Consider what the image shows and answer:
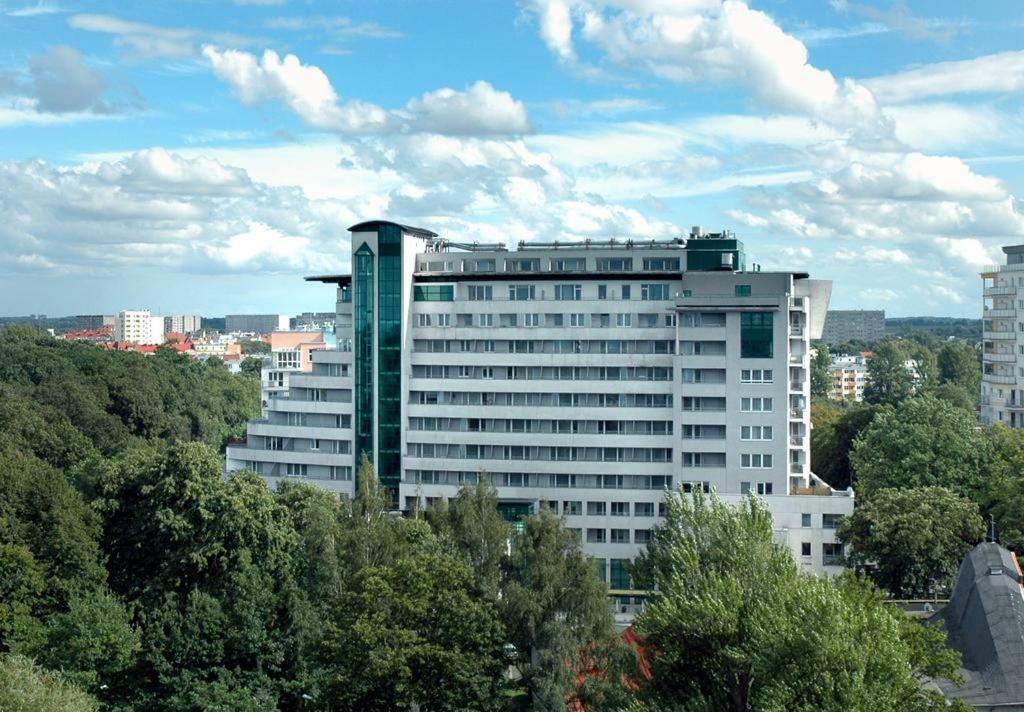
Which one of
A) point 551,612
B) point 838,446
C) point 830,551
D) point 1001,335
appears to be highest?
point 1001,335

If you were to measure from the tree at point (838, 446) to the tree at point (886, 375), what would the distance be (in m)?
47.6

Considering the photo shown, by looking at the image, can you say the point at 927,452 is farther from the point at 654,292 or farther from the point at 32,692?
the point at 32,692

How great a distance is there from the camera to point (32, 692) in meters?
39.8

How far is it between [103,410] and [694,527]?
7638cm

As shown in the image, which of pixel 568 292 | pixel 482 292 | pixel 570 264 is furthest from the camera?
pixel 570 264

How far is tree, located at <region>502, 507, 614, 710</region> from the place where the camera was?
146 feet

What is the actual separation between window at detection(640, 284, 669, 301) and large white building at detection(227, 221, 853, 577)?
97mm

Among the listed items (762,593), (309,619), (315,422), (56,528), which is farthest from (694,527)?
(315,422)

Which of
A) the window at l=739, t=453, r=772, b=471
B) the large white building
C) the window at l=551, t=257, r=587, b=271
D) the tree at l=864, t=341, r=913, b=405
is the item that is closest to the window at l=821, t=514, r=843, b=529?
the large white building

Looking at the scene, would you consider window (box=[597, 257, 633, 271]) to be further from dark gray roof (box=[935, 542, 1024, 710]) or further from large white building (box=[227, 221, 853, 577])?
dark gray roof (box=[935, 542, 1024, 710])

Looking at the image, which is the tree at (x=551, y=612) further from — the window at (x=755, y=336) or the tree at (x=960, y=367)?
the tree at (x=960, y=367)

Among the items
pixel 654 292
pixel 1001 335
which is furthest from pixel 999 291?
pixel 654 292

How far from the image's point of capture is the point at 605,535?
77625mm

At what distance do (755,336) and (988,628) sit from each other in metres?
31.8
